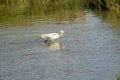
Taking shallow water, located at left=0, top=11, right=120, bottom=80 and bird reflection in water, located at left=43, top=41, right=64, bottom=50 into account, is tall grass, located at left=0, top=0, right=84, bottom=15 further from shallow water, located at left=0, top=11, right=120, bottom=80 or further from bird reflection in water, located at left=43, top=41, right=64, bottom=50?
bird reflection in water, located at left=43, top=41, right=64, bottom=50

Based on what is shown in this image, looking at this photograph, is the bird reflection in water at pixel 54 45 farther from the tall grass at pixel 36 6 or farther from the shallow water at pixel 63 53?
the tall grass at pixel 36 6

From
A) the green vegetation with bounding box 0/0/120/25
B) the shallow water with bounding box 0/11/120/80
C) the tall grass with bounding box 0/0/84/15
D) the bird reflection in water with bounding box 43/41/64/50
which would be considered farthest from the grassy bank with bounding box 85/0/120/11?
the bird reflection in water with bounding box 43/41/64/50

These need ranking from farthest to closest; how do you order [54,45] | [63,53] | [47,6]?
1. [47,6]
2. [54,45]
3. [63,53]

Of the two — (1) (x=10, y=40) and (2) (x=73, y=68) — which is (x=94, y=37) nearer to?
(1) (x=10, y=40)

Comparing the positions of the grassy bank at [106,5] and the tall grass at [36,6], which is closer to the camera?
the grassy bank at [106,5]

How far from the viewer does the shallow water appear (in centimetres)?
934

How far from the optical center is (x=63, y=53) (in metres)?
11.3

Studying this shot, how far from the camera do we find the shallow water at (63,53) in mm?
9344

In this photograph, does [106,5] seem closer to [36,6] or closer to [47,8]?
[47,8]

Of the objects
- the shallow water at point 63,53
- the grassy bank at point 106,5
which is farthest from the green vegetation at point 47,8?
the shallow water at point 63,53

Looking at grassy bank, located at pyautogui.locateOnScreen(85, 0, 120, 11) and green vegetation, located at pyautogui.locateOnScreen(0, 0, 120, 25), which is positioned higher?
grassy bank, located at pyautogui.locateOnScreen(85, 0, 120, 11)

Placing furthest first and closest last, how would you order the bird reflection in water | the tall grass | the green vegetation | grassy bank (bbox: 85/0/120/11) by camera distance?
the tall grass
the green vegetation
grassy bank (bbox: 85/0/120/11)
the bird reflection in water

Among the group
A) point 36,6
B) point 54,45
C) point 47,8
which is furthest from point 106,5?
point 54,45

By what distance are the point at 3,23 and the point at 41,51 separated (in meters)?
6.40
